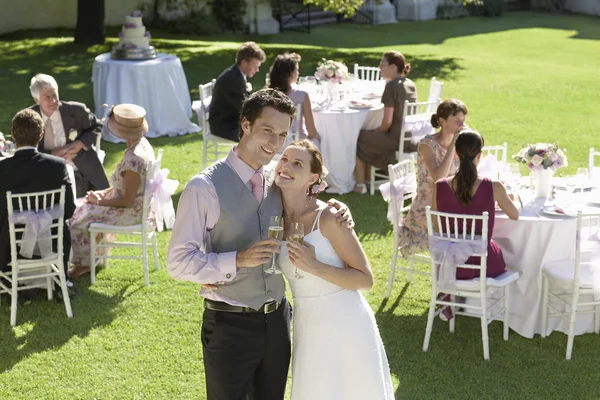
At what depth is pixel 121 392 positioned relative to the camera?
4.85 meters

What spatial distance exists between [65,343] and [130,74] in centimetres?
659

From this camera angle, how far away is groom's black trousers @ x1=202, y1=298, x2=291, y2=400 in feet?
10.1

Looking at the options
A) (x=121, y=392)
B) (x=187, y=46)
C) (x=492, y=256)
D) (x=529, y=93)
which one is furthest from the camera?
(x=187, y=46)

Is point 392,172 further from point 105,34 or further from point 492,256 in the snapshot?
point 105,34

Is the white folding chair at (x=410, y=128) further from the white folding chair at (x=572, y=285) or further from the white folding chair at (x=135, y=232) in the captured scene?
the white folding chair at (x=572, y=285)

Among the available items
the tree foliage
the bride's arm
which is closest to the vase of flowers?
the bride's arm

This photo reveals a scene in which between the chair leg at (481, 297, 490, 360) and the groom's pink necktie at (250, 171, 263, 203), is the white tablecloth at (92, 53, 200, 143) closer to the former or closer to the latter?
the chair leg at (481, 297, 490, 360)

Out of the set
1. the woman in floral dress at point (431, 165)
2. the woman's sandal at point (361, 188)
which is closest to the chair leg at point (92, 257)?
the woman in floral dress at point (431, 165)

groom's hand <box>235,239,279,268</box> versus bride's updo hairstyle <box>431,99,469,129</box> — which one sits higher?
bride's updo hairstyle <box>431,99,469,129</box>

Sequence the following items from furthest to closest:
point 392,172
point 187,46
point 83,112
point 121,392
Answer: point 187,46, point 83,112, point 392,172, point 121,392

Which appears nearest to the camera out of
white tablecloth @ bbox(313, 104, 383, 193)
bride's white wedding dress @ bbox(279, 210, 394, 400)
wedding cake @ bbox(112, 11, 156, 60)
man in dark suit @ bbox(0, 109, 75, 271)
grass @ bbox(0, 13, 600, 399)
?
bride's white wedding dress @ bbox(279, 210, 394, 400)

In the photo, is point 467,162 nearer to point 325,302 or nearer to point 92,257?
point 325,302

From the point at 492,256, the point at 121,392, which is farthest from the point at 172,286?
the point at 492,256

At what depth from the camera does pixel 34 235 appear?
18.4ft
